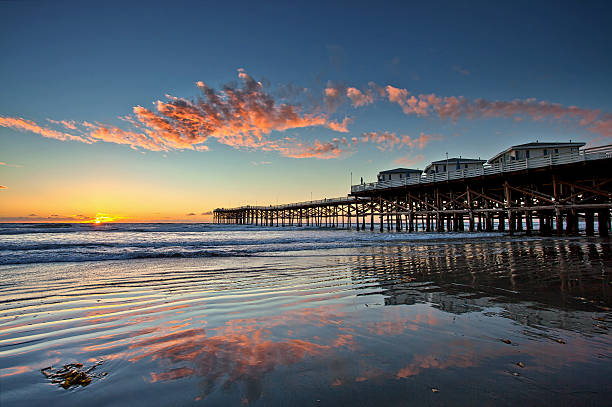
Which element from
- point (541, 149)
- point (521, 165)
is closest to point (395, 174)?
point (541, 149)

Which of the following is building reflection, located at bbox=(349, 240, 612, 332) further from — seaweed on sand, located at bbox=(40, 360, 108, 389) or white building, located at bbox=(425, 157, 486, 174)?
white building, located at bbox=(425, 157, 486, 174)

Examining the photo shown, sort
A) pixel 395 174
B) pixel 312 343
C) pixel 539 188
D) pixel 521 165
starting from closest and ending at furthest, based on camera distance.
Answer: pixel 312 343 → pixel 521 165 → pixel 539 188 → pixel 395 174

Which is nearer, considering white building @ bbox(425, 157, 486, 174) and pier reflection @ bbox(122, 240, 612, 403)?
pier reflection @ bbox(122, 240, 612, 403)

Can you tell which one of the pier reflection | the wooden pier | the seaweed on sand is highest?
the wooden pier

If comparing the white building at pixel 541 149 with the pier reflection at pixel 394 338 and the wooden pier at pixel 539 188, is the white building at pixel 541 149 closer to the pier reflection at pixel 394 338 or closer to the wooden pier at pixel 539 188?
the wooden pier at pixel 539 188

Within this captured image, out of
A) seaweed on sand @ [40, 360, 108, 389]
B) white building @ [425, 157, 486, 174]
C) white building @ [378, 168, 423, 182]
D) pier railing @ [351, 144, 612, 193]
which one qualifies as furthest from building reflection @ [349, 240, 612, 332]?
white building @ [378, 168, 423, 182]

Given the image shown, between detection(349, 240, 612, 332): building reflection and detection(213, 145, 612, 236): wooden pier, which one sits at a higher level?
detection(213, 145, 612, 236): wooden pier

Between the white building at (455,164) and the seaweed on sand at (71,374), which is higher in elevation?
the white building at (455,164)

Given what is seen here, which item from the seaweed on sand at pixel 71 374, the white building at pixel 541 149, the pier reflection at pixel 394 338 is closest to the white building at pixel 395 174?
the white building at pixel 541 149

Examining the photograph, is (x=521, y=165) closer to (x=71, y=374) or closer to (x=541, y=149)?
(x=541, y=149)

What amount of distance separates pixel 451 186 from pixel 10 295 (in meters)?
34.0

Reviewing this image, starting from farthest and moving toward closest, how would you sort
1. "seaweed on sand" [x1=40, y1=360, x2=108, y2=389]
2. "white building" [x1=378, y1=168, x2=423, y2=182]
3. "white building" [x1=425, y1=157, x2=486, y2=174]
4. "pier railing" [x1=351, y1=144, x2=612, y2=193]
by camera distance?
"white building" [x1=378, y1=168, x2=423, y2=182], "white building" [x1=425, y1=157, x2=486, y2=174], "pier railing" [x1=351, y1=144, x2=612, y2=193], "seaweed on sand" [x1=40, y1=360, x2=108, y2=389]

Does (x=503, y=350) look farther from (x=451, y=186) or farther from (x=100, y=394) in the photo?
(x=451, y=186)

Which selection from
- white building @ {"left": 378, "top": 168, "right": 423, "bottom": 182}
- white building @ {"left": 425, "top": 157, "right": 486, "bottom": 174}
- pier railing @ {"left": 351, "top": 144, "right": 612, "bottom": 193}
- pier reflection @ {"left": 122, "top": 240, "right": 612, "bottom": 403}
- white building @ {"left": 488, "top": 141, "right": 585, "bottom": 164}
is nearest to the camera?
pier reflection @ {"left": 122, "top": 240, "right": 612, "bottom": 403}
